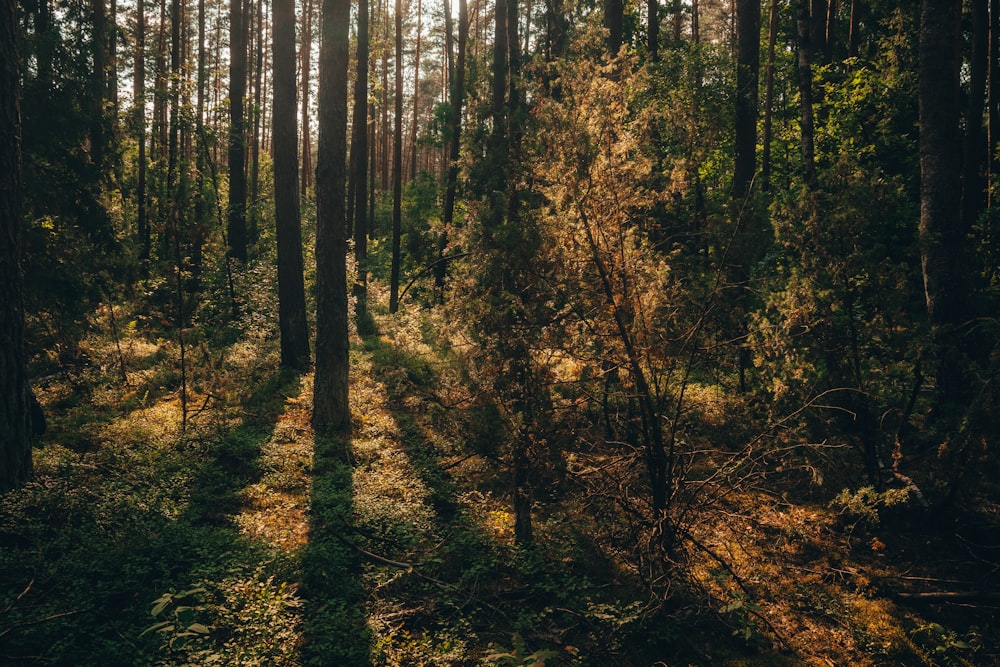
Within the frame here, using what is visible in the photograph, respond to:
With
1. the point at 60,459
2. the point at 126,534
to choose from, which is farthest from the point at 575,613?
the point at 60,459

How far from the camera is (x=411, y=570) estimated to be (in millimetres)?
5816

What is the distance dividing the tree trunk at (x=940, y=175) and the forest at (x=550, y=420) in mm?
34

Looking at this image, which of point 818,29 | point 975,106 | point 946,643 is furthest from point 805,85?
point 946,643

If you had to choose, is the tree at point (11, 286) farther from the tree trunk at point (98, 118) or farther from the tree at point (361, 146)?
the tree at point (361, 146)

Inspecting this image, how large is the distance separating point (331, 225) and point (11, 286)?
4.41m

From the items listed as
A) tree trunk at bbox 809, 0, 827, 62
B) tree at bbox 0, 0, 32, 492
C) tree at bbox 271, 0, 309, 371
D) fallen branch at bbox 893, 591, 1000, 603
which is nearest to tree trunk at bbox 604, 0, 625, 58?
tree trunk at bbox 809, 0, 827, 62

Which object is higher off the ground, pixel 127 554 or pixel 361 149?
pixel 361 149

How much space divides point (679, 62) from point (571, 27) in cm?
630

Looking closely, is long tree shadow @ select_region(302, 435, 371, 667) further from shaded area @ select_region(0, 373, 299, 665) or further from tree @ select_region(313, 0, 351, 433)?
tree @ select_region(313, 0, 351, 433)

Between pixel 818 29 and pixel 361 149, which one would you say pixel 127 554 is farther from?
pixel 818 29

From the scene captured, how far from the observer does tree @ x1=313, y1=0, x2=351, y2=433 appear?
30.7ft

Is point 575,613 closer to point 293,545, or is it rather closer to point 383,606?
point 383,606

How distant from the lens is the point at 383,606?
213 inches

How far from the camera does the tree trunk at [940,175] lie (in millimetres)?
7180
